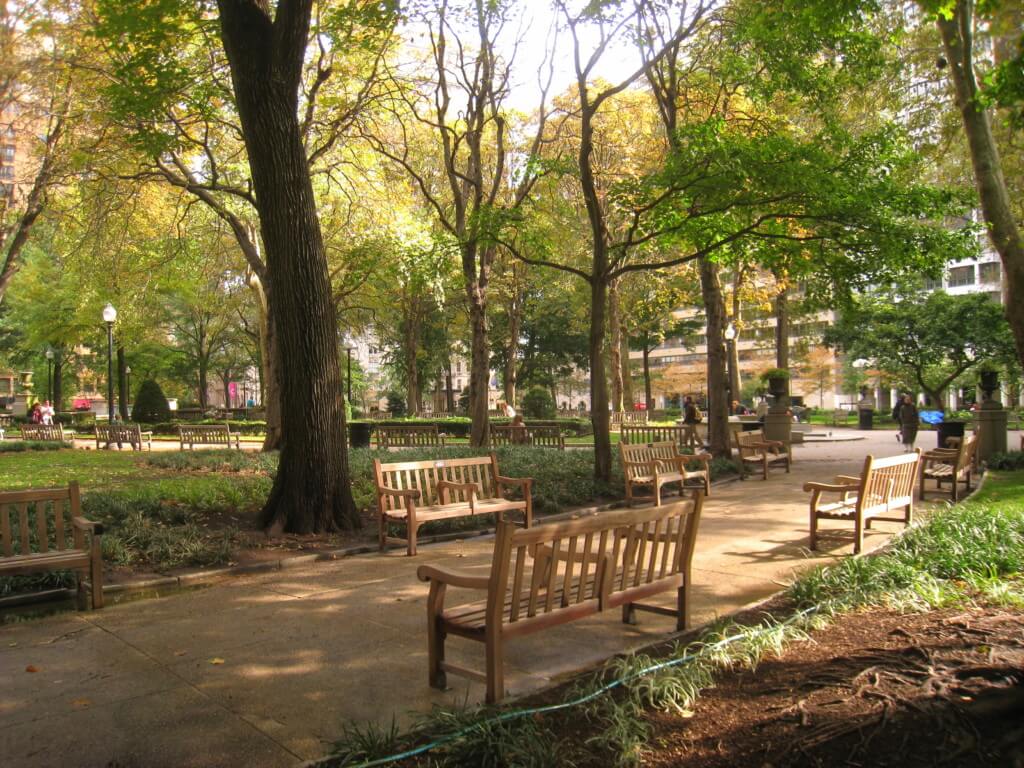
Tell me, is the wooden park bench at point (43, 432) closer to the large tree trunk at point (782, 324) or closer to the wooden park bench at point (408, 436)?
the wooden park bench at point (408, 436)

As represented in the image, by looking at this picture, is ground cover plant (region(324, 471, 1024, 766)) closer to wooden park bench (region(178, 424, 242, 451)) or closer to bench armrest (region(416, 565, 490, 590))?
bench armrest (region(416, 565, 490, 590))

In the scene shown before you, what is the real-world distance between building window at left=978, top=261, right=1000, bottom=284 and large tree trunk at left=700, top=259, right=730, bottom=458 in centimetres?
3665

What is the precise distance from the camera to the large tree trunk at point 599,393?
12.7 metres

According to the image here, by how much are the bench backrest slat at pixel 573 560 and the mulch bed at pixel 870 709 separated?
0.91m

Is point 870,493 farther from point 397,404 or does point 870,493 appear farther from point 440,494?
point 397,404

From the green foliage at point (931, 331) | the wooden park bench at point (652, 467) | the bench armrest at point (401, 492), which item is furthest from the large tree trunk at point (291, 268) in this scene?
the green foliage at point (931, 331)

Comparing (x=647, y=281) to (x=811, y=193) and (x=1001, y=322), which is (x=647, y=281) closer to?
(x=1001, y=322)

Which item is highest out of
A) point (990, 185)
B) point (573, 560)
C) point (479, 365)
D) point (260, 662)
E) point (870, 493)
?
point (990, 185)

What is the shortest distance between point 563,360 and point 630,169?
28563 millimetres

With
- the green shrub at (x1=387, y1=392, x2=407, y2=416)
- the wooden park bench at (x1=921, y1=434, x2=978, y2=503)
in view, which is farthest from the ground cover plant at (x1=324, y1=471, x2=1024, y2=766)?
the green shrub at (x1=387, y1=392, x2=407, y2=416)

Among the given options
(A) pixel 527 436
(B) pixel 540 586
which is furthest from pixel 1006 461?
(B) pixel 540 586

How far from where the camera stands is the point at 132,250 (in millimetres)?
18844

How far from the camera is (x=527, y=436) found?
20594 mm

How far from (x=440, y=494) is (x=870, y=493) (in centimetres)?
455
